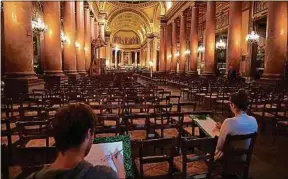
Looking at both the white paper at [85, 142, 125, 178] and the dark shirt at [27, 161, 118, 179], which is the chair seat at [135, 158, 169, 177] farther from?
the dark shirt at [27, 161, 118, 179]

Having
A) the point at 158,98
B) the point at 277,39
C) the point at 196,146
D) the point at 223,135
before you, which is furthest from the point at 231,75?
the point at 196,146

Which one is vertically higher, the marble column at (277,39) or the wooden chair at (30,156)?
the marble column at (277,39)

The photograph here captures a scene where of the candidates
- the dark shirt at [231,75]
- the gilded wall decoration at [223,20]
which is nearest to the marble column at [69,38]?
the dark shirt at [231,75]

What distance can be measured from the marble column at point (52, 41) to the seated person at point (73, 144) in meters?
13.9

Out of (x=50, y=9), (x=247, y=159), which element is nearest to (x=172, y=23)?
(x=50, y=9)

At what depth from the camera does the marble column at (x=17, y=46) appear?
10.2m

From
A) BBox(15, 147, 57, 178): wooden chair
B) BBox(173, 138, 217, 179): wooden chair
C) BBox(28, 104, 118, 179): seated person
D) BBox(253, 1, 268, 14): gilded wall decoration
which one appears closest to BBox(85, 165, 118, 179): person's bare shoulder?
BBox(28, 104, 118, 179): seated person

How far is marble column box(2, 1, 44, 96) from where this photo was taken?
1020 centimetres

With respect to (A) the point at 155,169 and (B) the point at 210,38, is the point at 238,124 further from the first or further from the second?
(B) the point at 210,38

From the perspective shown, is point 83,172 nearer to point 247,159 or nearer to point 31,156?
point 31,156

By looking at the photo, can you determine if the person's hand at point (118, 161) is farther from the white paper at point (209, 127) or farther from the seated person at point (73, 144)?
the white paper at point (209, 127)

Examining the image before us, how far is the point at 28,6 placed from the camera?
10.6 meters

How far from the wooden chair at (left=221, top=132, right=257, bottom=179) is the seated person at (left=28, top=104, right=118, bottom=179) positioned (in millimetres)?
2032

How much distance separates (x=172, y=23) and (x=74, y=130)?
36.9m
